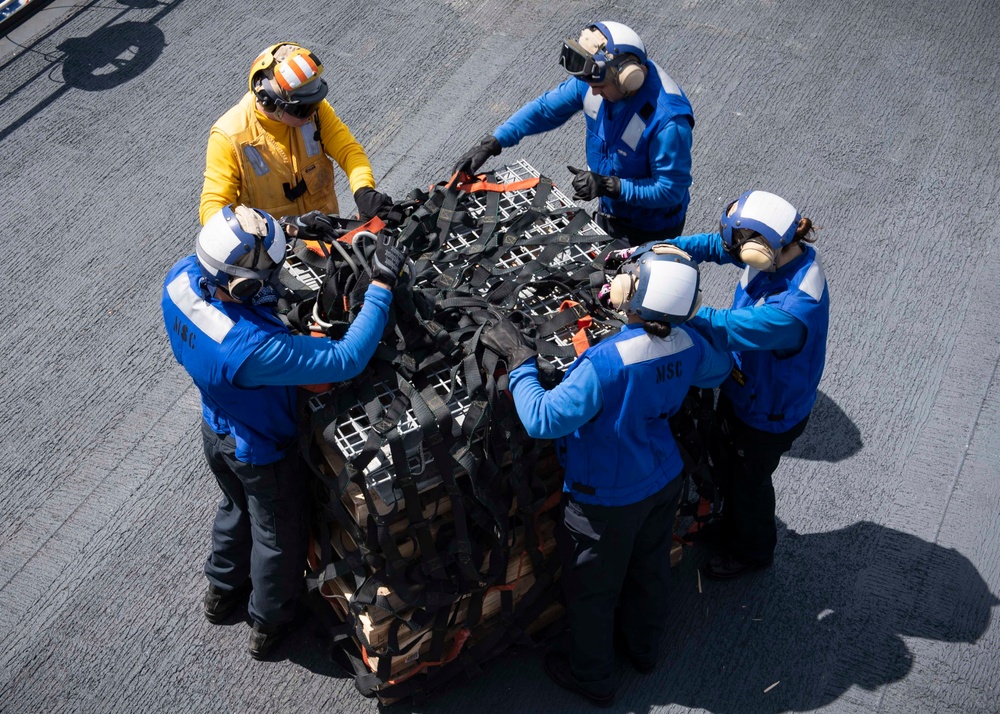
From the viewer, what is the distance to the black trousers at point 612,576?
4.24 meters

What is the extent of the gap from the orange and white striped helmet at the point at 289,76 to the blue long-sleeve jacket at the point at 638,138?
4.12ft

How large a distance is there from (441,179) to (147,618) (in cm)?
391

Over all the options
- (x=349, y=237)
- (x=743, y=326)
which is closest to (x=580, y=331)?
(x=743, y=326)

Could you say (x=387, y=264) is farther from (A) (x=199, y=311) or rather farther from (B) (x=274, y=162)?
(B) (x=274, y=162)

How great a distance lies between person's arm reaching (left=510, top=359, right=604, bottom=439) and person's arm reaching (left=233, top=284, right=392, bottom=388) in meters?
0.65

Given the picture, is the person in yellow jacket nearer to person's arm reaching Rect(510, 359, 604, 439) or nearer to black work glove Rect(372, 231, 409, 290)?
black work glove Rect(372, 231, 409, 290)

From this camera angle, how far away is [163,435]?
5.74m

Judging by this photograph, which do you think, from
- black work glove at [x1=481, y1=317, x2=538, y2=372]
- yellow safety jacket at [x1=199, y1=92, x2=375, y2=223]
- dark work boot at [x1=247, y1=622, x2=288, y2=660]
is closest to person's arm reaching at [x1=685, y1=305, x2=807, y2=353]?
black work glove at [x1=481, y1=317, x2=538, y2=372]

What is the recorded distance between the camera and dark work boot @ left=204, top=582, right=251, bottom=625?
16.1 ft

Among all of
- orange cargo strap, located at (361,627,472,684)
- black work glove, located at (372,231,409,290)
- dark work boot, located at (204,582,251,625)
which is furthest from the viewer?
dark work boot, located at (204,582,251,625)

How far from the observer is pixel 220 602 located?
16.1ft

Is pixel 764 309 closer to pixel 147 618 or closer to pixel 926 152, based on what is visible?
pixel 147 618

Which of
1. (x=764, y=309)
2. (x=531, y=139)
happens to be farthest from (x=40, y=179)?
(x=764, y=309)

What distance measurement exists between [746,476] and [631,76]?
2252mm
